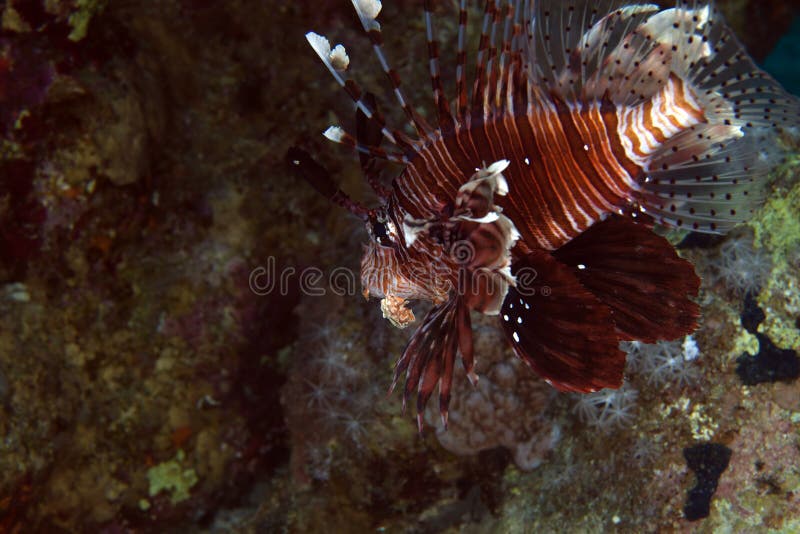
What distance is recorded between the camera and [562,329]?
2.23 metres

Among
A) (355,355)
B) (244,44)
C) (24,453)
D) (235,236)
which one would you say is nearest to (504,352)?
(355,355)

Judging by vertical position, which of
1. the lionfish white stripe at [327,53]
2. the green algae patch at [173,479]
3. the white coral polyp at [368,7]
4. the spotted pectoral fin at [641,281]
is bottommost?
the green algae patch at [173,479]

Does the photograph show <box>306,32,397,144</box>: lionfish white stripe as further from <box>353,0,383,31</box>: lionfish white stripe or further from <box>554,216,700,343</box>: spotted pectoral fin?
<box>554,216,700,343</box>: spotted pectoral fin

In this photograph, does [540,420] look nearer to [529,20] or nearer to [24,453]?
[529,20]

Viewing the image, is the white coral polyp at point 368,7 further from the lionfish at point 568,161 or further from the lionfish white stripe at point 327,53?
the lionfish white stripe at point 327,53

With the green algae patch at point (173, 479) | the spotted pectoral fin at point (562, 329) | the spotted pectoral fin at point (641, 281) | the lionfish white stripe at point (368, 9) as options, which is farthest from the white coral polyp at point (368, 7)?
the green algae patch at point (173, 479)

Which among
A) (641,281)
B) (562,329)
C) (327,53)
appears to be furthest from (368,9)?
(641,281)

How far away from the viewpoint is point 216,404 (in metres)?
4.57

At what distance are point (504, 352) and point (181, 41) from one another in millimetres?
3812

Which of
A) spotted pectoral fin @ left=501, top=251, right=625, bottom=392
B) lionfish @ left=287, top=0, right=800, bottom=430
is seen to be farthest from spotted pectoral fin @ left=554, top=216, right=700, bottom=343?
spotted pectoral fin @ left=501, top=251, right=625, bottom=392

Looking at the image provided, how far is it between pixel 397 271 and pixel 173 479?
124 inches

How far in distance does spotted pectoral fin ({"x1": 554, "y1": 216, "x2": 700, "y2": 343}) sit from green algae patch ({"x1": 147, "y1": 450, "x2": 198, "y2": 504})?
3692 millimetres

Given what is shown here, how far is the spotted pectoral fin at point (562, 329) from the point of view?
216cm

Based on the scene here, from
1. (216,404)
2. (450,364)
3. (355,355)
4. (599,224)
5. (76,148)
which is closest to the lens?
(450,364)
